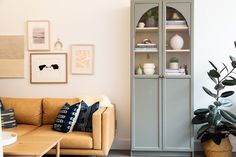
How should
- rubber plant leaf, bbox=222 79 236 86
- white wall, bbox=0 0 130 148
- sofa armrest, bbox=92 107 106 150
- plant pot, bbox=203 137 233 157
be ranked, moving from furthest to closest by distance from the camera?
white wall, bbox=0 0 130 148
plant pot, bbox=203 137 233 157
rubber plant leaf, bbox=222 79 236 86
sofa armrest, bbox=92 107 106 150

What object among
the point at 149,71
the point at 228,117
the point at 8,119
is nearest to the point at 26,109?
the point at 8,119

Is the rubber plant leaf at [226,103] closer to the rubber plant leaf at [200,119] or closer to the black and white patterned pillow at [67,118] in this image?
the rubber plant leaf at [200,119]

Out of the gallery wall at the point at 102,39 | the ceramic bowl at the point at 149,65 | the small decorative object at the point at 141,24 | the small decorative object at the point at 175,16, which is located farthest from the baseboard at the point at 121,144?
the small decorative object at the point at 175,16

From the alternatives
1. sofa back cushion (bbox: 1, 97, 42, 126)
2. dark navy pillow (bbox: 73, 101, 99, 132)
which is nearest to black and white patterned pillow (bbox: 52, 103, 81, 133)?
dark navy pillow (bbox: 73, 101, 99, 132)

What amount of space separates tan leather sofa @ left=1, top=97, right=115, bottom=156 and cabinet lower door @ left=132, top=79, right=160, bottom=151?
13.7 inches

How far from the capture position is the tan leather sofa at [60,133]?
3.46 meters

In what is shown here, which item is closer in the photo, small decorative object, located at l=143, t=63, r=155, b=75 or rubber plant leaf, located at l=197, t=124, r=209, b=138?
rubber plant leaf, located at l=197, t=124, r=209, b=138

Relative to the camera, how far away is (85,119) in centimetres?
372

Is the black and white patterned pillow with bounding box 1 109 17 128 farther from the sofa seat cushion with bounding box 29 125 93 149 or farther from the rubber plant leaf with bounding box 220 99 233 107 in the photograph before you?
the rubber plant leaf with bounding box 220 99 233 107

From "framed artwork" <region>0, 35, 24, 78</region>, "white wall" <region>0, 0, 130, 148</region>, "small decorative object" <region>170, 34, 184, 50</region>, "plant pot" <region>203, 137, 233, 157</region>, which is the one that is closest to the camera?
"plant pot" <region>203, 137, 233, 157</region>

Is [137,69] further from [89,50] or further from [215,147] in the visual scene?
[215,147]

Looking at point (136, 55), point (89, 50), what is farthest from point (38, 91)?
point (136, 55)

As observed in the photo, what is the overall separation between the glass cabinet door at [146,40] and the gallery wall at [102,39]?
1.13ft

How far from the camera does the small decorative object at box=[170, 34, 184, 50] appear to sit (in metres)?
4.00
